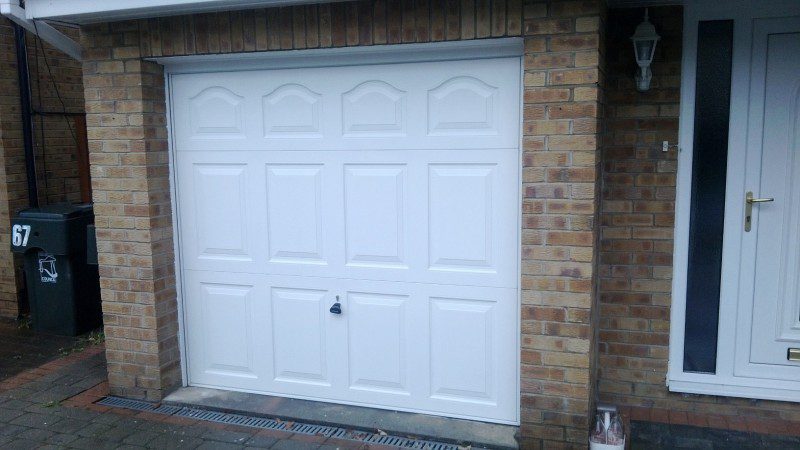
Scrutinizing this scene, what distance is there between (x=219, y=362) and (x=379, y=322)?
1244 millimetres

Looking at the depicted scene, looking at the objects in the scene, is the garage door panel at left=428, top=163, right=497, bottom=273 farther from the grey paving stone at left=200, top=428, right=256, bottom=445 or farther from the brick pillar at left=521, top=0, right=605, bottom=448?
the grey paving stone at left=200, top=428, right=256, bottom=445

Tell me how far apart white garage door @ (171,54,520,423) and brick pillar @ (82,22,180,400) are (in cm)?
15

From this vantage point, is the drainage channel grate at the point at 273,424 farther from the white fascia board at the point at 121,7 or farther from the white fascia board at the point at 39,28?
the white fascia board at the point at 121,7

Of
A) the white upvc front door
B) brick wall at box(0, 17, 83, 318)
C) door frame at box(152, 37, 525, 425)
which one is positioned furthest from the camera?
brick wall at box(0, 17, 83, 318)

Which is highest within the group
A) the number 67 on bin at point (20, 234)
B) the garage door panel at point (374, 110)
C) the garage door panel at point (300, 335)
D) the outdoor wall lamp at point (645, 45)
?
the outdoor wall lamp at point (645, 45)

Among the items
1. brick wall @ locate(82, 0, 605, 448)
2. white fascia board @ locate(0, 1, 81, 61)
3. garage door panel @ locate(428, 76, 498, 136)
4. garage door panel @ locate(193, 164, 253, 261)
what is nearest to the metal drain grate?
brick wall @ locate(82, 0, 605, 448)

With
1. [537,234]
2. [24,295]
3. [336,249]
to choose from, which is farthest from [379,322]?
[24,295]

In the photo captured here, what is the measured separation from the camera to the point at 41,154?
21.8ft

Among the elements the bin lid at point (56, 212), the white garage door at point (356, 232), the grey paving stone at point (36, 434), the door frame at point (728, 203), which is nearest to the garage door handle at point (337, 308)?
the white garage door at point (356, 232)

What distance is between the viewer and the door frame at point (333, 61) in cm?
390

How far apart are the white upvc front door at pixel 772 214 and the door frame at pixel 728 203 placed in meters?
0.04

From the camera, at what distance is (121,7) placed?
3.97 m

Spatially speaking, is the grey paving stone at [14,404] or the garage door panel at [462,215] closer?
the garage door panel at [462,215]

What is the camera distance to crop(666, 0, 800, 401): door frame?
405 cm
